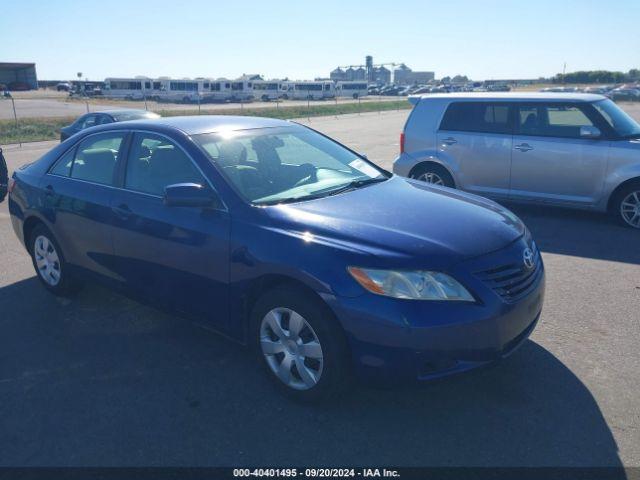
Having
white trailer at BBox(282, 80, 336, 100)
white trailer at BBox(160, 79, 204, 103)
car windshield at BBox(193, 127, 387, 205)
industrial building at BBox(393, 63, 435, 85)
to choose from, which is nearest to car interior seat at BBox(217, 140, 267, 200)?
car windshield at BBox(193, 127, 387, 205)

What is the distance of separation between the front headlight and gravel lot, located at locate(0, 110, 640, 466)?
49 centimetres

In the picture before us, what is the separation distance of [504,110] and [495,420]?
5913 mm

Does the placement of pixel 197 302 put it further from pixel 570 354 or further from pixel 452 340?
pixel 570 354

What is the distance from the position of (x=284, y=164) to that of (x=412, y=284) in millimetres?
1644

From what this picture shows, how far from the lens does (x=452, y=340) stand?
292 centimetres

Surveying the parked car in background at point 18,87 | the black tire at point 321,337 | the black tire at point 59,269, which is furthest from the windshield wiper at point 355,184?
the parked car in background at point 18,87

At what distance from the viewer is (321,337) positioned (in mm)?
3094

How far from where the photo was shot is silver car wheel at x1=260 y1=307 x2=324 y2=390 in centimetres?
320

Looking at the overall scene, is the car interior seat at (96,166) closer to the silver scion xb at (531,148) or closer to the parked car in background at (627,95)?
the silver scion xb at (531,148)

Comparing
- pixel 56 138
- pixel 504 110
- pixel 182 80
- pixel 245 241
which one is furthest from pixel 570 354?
pixel 182 80

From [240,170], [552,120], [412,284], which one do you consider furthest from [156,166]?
[552,120]

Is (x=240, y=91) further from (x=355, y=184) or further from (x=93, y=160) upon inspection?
(x=355, y=184)

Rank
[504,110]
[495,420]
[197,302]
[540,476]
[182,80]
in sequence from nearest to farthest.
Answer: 1. [540,476]
2. [495,420]
3. [197,302]
4. [504,110]
5. [182,80]

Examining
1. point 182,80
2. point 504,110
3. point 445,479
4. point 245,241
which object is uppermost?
point 182,80
